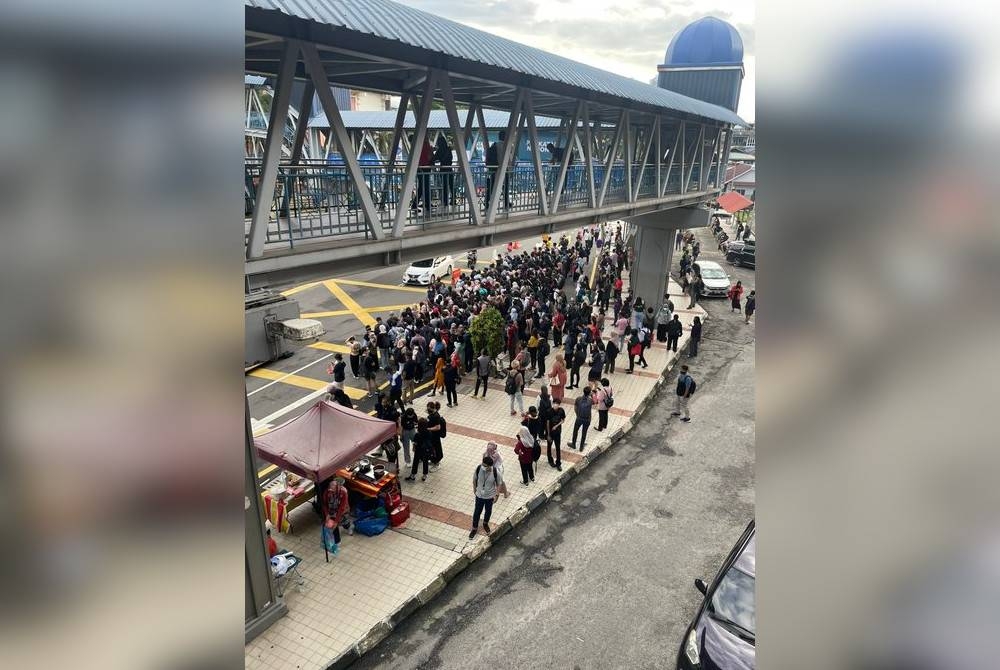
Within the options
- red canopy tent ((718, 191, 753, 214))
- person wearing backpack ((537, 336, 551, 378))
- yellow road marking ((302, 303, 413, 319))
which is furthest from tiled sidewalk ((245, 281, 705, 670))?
red canopy tent ((718, 191, 753, 214))

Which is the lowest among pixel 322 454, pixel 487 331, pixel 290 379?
pixel 290 379

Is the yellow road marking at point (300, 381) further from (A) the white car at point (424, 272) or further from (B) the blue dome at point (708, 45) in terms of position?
(B) the blue dome at point (708, 45)

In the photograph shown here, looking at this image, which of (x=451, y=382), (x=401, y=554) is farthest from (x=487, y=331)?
(x=401, y=554)

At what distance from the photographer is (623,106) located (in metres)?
13.1

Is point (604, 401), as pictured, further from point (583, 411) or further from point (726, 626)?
point (726, 626)

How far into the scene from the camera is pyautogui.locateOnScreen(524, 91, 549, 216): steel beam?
1038cm

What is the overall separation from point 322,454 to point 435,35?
5630 millimetres

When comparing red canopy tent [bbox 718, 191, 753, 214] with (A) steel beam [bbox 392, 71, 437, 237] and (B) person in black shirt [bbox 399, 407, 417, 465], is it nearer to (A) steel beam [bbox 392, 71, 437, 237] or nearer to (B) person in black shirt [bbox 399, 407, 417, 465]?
(B) person in black shirt [bbox 399, 407, 417, 465]

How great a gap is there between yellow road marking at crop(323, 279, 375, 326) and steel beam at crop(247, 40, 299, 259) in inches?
525

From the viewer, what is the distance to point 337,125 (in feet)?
22.5

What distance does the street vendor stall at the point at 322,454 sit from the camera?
7934mm

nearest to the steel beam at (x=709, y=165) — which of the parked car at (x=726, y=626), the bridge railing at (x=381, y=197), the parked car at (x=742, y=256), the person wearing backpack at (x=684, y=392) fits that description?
the parked car at (x=742, y=256)
